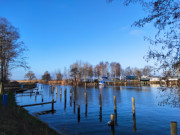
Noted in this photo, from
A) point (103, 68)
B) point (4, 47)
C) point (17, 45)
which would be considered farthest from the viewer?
point (103, 68)

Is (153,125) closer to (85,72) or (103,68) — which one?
(85,72)

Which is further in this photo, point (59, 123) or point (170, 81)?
point (59, 123)

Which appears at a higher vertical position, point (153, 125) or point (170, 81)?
point (170, 81)

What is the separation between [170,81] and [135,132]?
A: 7419 mm

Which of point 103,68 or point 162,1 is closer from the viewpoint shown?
point 162,1

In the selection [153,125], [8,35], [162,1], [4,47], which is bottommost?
[153,125]

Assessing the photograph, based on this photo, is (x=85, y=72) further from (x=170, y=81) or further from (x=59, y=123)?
(x=170, y=81)

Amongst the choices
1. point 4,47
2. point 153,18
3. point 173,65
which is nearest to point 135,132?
point 173,65

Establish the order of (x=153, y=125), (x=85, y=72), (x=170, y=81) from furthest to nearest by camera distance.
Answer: (x=85, y=72), (x=153, y=125), (x=170, y=81)

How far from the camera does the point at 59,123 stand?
13.3 m

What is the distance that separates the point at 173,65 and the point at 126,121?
35.1 feet

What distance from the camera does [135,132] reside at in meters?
11.3

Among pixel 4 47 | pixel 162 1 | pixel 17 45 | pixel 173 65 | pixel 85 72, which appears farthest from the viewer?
pixel 85 72

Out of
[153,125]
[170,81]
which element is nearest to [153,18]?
[170,81]
